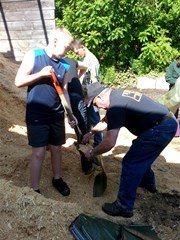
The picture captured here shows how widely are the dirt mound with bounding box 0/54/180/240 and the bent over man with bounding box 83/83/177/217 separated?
331 mm

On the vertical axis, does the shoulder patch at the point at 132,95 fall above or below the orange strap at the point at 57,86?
below

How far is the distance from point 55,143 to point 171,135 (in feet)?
4.04

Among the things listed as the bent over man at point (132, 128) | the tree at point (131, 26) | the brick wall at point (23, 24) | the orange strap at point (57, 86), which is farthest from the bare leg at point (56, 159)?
the tree at point (131, 26)

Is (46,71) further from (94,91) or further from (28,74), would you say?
(94,91)

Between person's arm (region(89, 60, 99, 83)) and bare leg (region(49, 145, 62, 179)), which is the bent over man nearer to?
bare leg (region(49, 145, 62, 179))

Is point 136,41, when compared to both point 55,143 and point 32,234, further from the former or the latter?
point 32,234

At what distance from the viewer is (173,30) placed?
11992mm

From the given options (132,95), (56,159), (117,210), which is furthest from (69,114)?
(117,210)

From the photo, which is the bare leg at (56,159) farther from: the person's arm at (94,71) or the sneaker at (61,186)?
the person's arm at (94,71)

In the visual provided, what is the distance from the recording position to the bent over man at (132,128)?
11.3 feet

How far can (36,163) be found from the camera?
3.74 metres

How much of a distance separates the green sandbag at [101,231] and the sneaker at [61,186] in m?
0.82

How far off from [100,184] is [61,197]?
512mm

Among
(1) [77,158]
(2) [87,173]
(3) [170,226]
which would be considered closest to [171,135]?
(3) [170,226]
